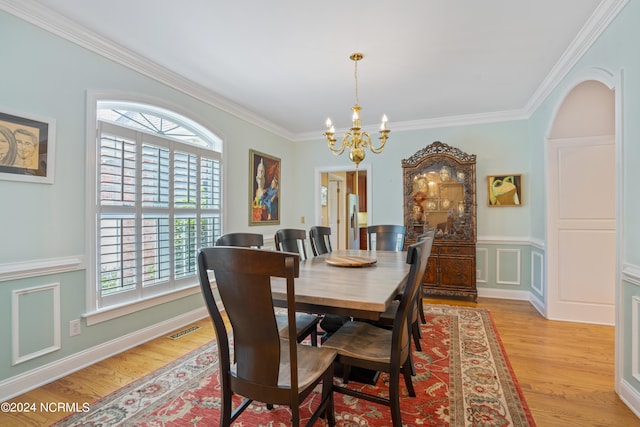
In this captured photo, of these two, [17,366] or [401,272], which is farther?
[401,272]

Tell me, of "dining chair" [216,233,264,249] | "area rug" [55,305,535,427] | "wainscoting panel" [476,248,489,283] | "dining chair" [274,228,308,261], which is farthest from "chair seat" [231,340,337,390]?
"wainscoting panel" [476,248,489,283]

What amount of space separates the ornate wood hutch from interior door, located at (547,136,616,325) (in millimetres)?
901

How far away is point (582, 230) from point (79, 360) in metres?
4.96

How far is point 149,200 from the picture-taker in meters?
3.00

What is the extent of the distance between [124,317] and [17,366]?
0.75 m

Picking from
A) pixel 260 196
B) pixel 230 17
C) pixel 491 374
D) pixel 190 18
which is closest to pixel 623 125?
pixel 491 374

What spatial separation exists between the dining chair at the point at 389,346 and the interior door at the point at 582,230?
2767 mm

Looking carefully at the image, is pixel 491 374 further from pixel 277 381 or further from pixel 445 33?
pixel 445 33

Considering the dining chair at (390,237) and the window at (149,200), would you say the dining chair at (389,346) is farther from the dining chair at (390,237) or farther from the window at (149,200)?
the window at (149,200)

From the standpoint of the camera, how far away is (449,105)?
4.11 metres

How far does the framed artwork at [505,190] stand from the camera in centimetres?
430

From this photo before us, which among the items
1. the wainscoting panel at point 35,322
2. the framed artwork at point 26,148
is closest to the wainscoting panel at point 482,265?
the wainscoting panel at point 35,322

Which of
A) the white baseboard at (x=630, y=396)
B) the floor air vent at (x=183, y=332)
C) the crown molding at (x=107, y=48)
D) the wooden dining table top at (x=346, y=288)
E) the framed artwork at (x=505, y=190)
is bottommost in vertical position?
the floor air vent at (x=183, y=332)

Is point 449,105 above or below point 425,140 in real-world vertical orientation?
above
